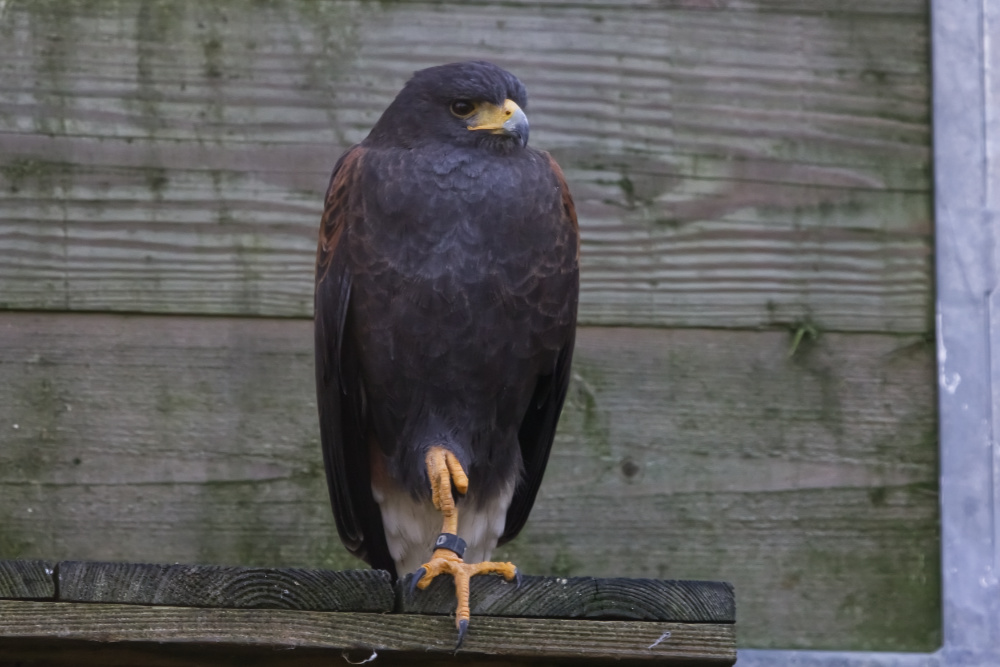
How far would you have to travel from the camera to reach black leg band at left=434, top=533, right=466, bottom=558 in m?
2.54

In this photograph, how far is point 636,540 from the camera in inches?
128

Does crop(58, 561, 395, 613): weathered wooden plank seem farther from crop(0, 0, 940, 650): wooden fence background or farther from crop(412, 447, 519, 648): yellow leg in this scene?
crop(0, 0, 940, 650): wooden fence background

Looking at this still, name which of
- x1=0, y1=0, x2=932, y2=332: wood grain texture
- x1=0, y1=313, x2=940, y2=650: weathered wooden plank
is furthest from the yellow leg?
x1=0, y1=0, x2=932, y2=332: wood grain texture

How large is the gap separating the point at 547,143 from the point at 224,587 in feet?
5.30

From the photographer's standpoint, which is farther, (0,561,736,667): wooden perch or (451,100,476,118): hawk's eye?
(451,100,476,118): hawk's eye

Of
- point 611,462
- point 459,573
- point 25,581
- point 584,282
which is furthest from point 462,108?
point 25,581

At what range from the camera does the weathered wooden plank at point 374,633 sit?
2.07 metres

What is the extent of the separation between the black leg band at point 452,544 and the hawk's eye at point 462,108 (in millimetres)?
951

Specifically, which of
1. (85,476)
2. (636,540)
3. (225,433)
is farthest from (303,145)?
(636,540)

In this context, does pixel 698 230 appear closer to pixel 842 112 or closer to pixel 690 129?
pixel 690 129

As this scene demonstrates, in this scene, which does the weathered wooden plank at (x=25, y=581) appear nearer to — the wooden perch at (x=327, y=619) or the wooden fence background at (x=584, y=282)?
the wooden perch at (x=327, y=619)

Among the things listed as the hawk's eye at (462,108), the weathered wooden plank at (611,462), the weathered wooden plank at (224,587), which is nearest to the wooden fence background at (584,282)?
the weathered wooden plank at (611,462)

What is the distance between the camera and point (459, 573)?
2307 mm

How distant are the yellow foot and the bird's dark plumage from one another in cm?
49
